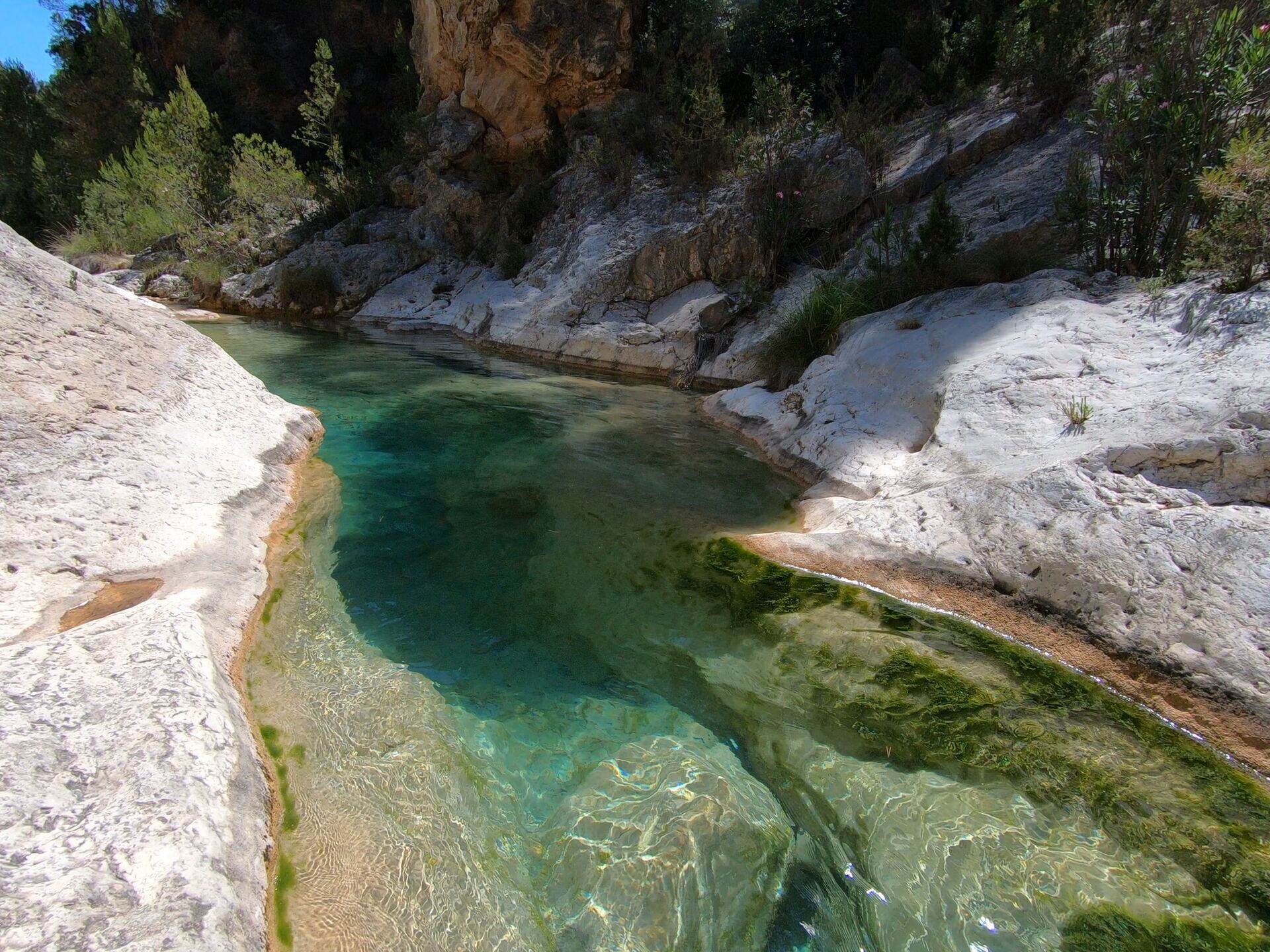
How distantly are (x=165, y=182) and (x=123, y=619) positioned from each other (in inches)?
873

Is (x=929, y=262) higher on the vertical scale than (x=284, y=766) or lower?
higher

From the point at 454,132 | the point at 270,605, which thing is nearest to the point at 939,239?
the point at 270,605

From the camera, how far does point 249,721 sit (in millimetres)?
2736

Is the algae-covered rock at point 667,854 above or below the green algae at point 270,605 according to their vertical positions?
below

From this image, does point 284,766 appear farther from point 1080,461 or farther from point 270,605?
point 1080,461

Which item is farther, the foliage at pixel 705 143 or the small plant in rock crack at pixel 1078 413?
the foliage at pixel 705 143

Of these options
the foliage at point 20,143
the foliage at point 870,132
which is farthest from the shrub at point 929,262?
the foliage at point 20,143

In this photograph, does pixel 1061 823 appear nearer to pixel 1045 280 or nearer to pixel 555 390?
pixel 1045 280

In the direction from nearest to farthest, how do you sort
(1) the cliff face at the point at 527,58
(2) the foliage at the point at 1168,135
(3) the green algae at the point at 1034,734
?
(3) the green algae at the point at 1034,734 → (2) the foliage at the point at 1168,135 → (1) the cliff face at the point at 527,58

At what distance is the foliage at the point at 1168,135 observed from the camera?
16.4 ft

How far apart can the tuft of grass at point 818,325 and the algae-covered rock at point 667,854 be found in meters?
5.49

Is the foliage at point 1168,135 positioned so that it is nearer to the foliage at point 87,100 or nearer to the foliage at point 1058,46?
the foliage at point 1058,46

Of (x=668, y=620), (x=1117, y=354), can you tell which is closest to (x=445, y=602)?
(x=668, y=620)

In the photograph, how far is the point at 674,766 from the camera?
270cm
